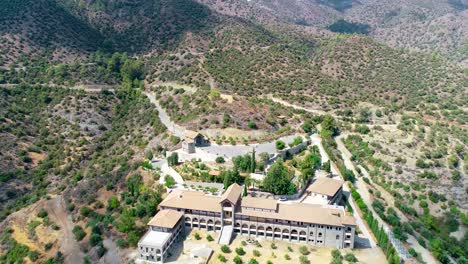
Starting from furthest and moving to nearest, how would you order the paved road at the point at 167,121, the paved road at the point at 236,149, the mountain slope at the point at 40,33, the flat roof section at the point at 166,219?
the mountain slope at the point at 40,33 < the paved road at the point at 167,121 < the paved road at the point at 236,149 < the flat roof section at the point at 166,219

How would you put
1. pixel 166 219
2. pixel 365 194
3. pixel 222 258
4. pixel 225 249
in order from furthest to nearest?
1. pixel 365 194
2. pixel 166 219
3. pixel 225 249
4. pixel 222 258

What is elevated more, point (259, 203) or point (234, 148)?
point (234, 148)

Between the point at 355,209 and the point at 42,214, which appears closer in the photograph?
the point at 355,209

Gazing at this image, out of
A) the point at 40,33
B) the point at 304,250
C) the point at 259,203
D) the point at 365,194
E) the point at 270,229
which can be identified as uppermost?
Result: the point at 40,33

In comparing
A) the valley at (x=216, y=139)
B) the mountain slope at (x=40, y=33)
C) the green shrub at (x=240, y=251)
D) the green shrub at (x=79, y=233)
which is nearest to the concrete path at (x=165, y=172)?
the valley at (x=216, y=139)

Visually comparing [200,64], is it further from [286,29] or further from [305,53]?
[286,29]

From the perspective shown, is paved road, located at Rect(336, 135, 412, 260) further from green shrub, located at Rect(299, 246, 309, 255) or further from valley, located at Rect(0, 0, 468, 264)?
green shrub, located at Rect(299, 246, 309, 255)

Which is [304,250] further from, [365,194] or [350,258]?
[365,194]

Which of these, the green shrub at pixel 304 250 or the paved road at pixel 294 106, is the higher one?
the paved road at pixel 294 106

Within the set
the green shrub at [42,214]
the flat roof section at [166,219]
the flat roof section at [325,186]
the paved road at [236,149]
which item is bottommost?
the green shrub at [42,214]

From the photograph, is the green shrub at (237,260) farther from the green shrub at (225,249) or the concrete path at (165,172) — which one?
the concrete path at (165,172)

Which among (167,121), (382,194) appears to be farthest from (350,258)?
(167,121)
